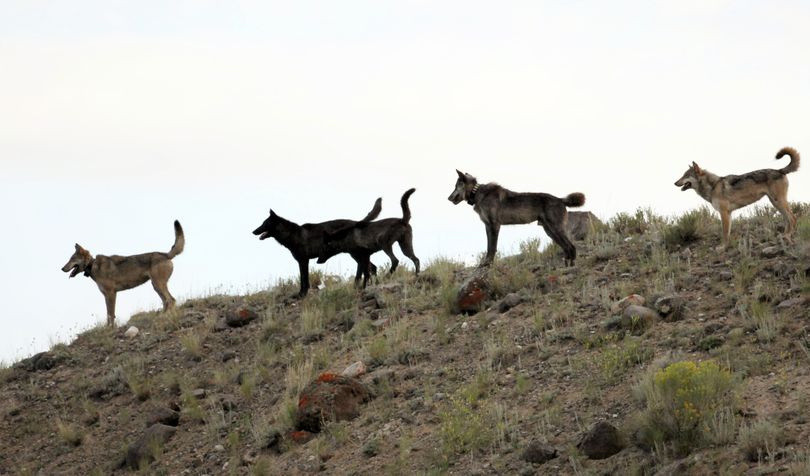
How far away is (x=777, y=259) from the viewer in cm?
1686

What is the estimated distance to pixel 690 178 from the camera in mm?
18797

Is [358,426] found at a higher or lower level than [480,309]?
lower

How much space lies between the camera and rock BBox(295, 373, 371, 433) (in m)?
15.4

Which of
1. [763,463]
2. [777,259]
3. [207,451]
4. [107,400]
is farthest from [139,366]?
[763,463]

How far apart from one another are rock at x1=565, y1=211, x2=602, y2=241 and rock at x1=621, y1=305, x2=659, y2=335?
617cm

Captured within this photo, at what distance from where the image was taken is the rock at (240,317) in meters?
20.7

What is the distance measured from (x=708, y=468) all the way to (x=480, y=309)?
6.99m

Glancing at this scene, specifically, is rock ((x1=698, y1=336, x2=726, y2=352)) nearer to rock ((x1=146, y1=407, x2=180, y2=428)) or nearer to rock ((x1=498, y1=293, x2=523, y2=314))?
rock ((x1=498, y1=293, x2=523, y2=314))

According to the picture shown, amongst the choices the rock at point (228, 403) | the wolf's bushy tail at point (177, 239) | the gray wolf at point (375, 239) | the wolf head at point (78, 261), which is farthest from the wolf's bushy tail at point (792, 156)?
the wolf head at point (78, 261)

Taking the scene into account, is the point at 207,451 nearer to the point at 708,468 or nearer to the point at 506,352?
the point at 506,352

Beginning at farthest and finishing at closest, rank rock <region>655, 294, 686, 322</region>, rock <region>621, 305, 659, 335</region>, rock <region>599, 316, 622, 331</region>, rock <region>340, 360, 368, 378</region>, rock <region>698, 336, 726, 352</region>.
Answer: rock <region>340, 360, 368, 378</region> < rock <region>599, 316, 622, 331</region> < rock <region>655, 294, 686, 322</region> < rock <region>621, 305, 659, 335</region> < rock <region>698, 336, 726, 352</region>

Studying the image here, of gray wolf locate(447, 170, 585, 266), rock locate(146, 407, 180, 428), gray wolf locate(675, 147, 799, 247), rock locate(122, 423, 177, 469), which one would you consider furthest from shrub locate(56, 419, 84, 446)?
gray wolf locate(675, 147, 799, 247)

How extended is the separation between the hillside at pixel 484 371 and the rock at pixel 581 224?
36cm

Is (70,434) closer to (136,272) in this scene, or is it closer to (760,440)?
(136,272)
